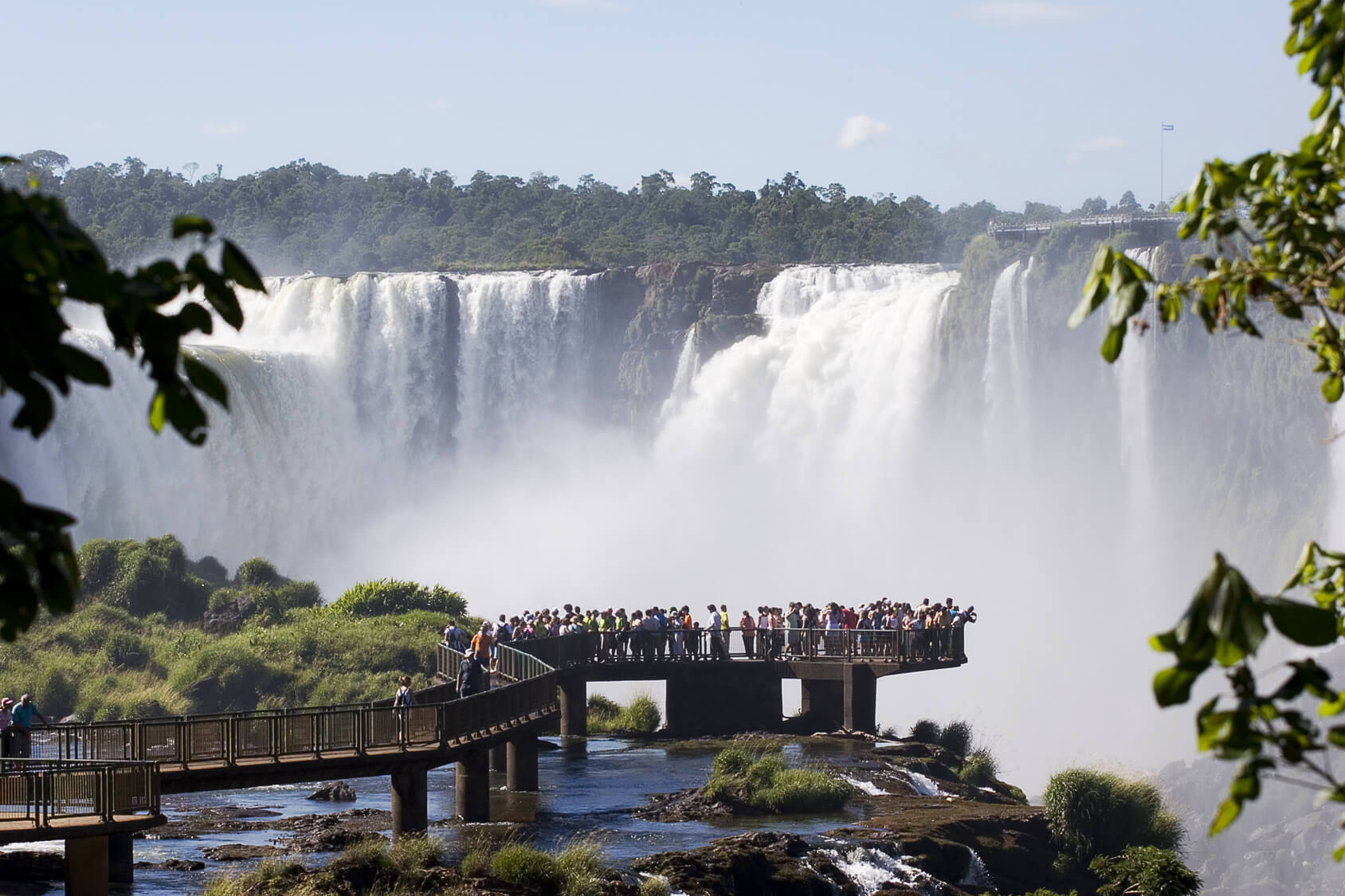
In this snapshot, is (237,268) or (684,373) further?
(684,373)

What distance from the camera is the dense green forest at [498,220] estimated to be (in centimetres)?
9306

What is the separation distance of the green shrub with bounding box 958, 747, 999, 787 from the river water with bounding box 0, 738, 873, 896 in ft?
4.80

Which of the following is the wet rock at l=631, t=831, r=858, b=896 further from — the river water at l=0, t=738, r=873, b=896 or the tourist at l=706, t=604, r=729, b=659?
the tourist at l=706, t=604, r=729, b=659

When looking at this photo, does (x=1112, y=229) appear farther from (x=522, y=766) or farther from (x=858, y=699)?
(x=522, y=766)

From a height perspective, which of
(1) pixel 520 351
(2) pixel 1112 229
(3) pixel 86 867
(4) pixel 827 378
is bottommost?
(3) pixel 86 867

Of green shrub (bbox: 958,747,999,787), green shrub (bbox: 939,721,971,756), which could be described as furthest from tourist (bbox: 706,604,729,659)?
green shrub (bbox: 958,747,999,787)

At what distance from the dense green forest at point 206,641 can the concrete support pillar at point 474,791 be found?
38.3 ft

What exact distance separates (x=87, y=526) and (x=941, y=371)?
26457 mm

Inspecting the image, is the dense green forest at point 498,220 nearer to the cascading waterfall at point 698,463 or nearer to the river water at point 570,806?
the cascading waterfall at point 698,463

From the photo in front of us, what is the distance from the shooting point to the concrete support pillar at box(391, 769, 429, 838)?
19.0 meters

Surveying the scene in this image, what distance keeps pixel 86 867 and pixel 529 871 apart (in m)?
4.18

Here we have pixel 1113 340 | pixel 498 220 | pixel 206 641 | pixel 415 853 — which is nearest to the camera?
pixel 1113 340

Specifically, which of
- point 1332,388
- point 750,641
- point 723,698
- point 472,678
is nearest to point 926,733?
point 750,641

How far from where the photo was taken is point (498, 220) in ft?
355
